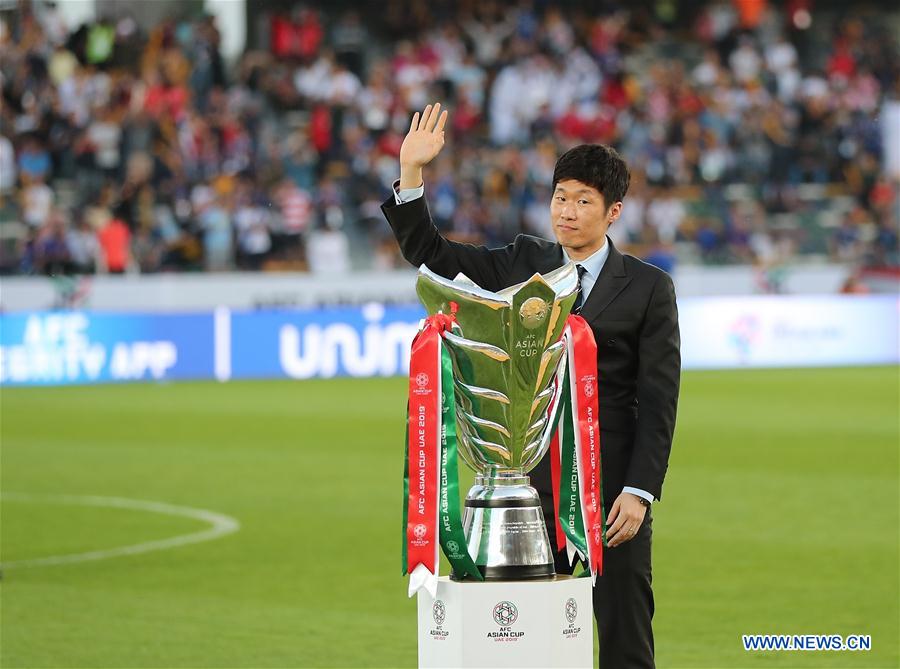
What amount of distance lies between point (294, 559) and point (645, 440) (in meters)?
5.33

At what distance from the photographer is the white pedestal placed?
3277 mm

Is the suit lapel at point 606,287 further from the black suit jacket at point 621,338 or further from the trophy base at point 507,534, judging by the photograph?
the trophy base at point 507,534

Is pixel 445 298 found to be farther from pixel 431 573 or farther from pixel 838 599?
pixel 838 599

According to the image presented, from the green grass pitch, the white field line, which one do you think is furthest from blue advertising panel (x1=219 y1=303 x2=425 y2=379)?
the white field line

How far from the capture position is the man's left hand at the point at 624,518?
164 inches

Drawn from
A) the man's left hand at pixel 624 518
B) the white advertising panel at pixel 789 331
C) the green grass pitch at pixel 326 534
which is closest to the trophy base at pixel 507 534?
the man's left hand at pixel 624 518

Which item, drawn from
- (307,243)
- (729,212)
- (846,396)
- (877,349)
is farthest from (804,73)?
(846,396)

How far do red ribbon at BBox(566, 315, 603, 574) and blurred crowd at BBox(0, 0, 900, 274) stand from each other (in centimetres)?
1934

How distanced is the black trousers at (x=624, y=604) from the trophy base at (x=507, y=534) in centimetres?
98

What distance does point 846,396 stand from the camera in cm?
1916

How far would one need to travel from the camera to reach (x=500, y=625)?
329 cm

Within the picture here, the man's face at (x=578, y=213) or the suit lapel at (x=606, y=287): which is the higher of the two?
the man's face at (x=578, y=213)

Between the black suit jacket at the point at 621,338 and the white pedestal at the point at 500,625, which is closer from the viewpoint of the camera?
the white pedestal at the point at 500,625

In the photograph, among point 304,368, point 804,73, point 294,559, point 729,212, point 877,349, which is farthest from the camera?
point 804,73
